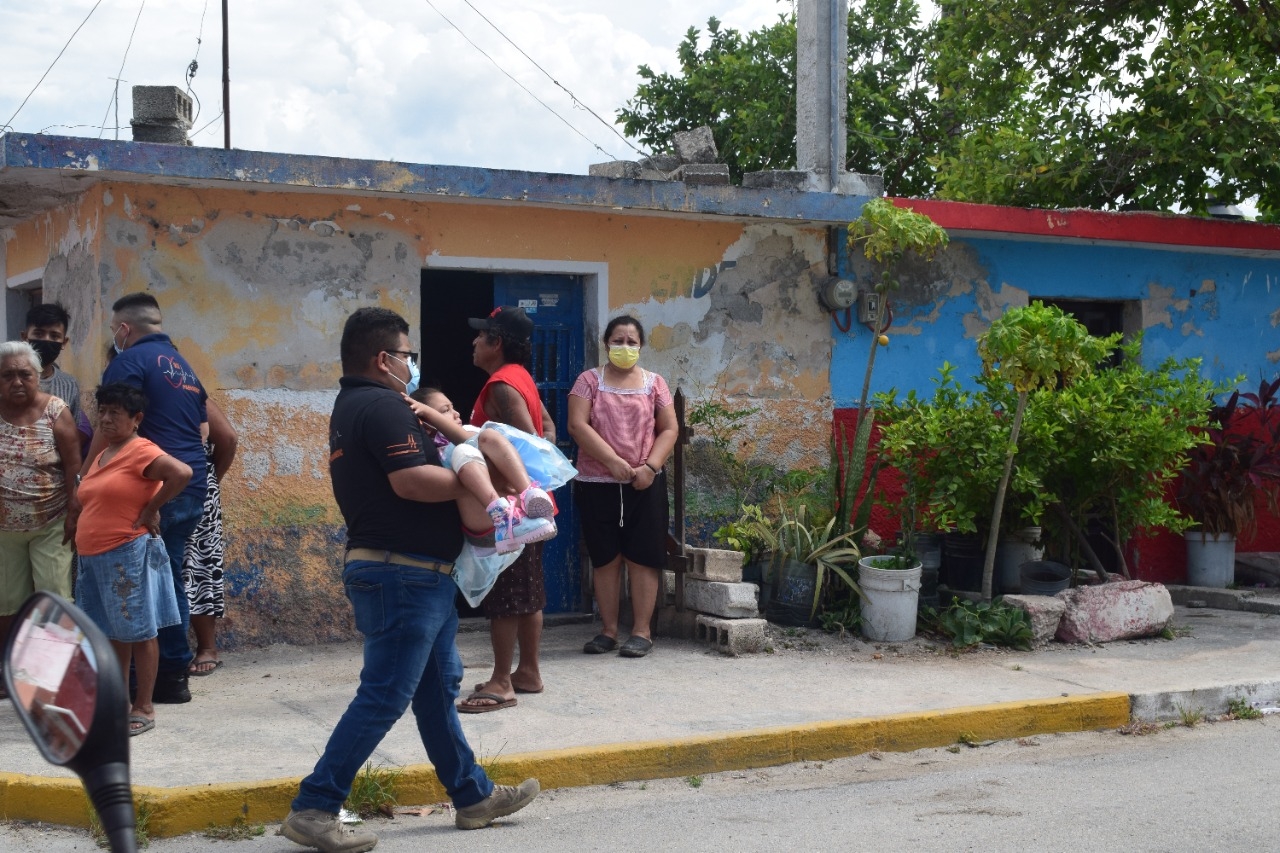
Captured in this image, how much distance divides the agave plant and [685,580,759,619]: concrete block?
17.5 inches

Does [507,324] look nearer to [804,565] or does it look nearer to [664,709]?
[664,709]

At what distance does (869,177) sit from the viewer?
9.01m

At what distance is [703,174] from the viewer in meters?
8.23

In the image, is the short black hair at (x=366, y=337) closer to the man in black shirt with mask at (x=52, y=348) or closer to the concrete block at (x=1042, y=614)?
the man in black shirt with mask at (x=52, y=348)

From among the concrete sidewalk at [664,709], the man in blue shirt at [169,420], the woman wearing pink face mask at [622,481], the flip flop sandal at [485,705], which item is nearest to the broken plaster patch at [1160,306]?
the concrete sidewalk at [664,709]

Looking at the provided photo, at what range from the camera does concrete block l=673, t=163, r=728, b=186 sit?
820 cm

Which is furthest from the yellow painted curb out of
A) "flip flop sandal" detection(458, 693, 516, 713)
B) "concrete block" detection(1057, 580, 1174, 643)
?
"concrete block" detection(1057, 580, 1174, 643)

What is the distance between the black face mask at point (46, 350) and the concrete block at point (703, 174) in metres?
3.64

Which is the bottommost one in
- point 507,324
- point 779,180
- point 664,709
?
point 664,709

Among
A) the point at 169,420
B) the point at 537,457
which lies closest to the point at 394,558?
the point at 537,457

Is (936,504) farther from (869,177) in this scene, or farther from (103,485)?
(103,485)

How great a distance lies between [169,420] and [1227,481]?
7.13 meters

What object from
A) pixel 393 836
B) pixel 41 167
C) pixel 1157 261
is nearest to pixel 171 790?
pixel 393 836

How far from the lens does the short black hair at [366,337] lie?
440 cm
